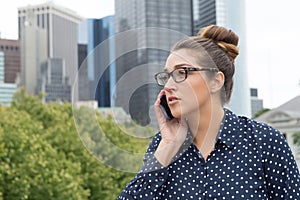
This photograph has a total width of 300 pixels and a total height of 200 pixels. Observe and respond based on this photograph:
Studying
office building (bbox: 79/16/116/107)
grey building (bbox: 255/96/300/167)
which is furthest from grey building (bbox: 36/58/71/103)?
office building (bbox: 79/16/116/107)

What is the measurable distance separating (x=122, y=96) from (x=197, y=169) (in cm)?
30

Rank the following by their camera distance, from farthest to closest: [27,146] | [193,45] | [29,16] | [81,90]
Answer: [29,16] → [27,146] → [81,90] → [193,45]

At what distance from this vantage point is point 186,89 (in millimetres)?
1558

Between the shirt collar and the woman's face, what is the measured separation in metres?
0.09

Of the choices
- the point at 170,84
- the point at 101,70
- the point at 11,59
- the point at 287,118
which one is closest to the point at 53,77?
the point at 11,59

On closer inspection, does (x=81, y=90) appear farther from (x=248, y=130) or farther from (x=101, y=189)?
(x=101, y=189)

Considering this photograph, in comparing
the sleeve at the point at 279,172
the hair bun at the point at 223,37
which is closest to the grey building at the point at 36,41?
the hair bun at the point at 223,37

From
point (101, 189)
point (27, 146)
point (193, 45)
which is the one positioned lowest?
point (101, 189)

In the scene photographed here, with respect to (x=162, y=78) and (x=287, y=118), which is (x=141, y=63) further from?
(x=287, y=118)

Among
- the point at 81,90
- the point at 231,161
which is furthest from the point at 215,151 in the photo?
the point at 81,90

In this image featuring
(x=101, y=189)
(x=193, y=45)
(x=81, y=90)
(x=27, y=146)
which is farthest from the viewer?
(x=101, y=189)

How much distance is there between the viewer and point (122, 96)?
68.0 inches

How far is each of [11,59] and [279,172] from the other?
116 metres

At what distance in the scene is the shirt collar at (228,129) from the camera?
1.61 meters
